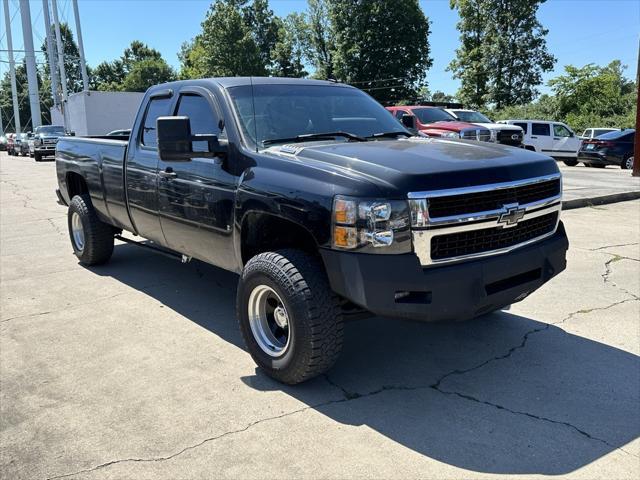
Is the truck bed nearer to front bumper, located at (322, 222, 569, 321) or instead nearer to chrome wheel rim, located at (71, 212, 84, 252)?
chrome wheel rim, located at (71, 212, 84, 252)

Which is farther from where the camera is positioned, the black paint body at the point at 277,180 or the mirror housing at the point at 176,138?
the mirror housing at the point at 176,138

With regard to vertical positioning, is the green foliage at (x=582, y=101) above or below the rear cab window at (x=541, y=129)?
above

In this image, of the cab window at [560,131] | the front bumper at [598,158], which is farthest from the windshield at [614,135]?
the cab window at [560,131]

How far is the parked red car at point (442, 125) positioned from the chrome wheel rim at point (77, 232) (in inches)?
363

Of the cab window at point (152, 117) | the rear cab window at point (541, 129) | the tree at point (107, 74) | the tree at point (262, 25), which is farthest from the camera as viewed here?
the tree at point (107, 74)

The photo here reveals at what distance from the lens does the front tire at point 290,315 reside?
10.8 feet

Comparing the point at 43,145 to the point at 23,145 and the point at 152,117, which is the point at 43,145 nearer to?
the point at 23,145

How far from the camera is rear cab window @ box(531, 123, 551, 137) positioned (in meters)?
23.3

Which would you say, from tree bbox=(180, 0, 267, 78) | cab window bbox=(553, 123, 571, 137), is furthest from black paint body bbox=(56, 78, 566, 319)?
tree bbox=(180, 0, 267, 78)

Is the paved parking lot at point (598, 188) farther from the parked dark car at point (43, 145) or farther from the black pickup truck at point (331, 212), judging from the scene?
the parked dark car at point (43, 145)

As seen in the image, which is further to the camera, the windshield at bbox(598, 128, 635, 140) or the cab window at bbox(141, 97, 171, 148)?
the windshield at bbox(598, 128, 635, 140)

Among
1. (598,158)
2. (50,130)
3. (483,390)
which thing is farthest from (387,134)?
(50,130)

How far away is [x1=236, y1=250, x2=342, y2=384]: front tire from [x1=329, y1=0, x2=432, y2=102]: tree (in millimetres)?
51189

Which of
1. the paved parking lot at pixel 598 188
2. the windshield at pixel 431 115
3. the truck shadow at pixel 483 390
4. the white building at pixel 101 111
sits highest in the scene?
the white building at pixel 101 111
